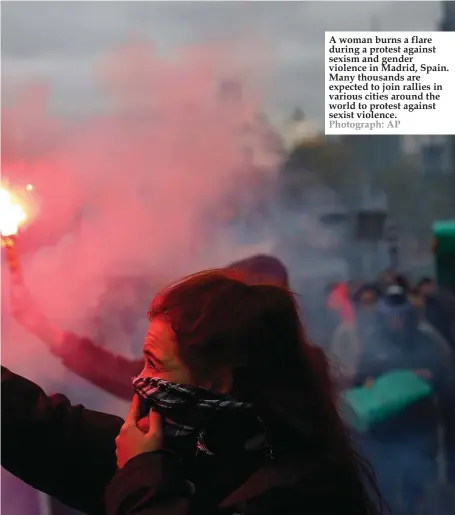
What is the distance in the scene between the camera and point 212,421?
1474 mm

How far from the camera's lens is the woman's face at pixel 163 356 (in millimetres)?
1521

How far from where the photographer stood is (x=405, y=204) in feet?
5.27

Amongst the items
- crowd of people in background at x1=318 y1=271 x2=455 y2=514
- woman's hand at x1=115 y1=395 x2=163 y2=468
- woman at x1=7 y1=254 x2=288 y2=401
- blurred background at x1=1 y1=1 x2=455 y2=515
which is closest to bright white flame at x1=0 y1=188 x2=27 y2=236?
blurred background at x1=1 y1=1 x2=455 y2=515

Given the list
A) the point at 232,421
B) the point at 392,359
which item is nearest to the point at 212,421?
the point at 232,421

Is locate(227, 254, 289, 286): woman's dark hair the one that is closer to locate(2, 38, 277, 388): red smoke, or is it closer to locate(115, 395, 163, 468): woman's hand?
locate(2, 38, 277, 388): red smoke

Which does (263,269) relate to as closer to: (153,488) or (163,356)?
(163,356)

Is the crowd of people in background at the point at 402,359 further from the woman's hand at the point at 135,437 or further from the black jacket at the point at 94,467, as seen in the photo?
the woman's hand at the point at 135,437

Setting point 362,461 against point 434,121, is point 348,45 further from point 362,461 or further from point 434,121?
point 362,461

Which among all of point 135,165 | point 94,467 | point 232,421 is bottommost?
point 94,467

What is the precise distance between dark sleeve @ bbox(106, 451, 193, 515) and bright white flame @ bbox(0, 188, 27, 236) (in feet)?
2.15

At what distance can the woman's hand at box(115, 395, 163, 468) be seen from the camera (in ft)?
4.89

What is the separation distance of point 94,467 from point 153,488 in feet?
0.73

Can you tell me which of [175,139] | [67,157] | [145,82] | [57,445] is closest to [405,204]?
[175,139]

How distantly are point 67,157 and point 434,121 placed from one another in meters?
0.93
